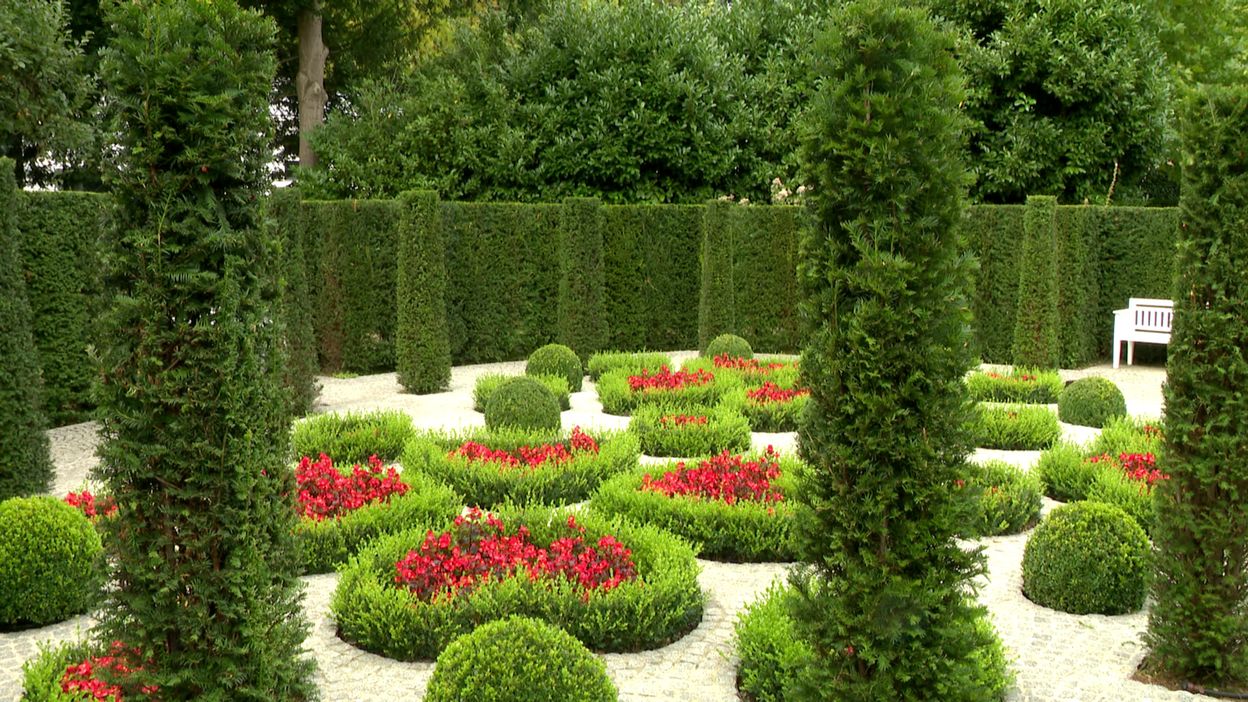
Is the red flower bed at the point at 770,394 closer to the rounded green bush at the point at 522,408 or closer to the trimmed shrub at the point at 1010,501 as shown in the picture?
the rounded green bush at the point at 522,408

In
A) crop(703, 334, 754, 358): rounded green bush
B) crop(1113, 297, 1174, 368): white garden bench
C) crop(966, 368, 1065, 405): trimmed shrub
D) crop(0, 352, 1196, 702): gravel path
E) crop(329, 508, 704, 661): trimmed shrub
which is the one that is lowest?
crop(0, 352, 1196, 702): gravel path

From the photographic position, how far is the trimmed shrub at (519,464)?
8875mm

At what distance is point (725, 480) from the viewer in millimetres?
8578

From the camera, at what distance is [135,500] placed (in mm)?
3943

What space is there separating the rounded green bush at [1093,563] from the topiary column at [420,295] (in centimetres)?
1015

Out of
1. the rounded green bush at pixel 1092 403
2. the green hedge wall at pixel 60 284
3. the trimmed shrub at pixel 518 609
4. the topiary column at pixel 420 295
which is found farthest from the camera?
the topiary column at pixel 420 295

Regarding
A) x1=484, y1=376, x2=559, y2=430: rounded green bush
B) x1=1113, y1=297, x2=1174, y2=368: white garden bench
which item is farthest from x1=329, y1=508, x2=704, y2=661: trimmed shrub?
x1=1113, y1=297, x2=1174, y2=368: white garden bench

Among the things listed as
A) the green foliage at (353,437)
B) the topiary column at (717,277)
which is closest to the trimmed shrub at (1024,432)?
the green foliage at (353,437)

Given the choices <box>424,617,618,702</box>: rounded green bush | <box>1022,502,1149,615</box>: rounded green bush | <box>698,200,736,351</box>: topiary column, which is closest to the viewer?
<box>424,617,618,702</box>: rounded green bush

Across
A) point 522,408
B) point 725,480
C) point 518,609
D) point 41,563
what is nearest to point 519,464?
point 522,408

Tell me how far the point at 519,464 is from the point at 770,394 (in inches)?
188

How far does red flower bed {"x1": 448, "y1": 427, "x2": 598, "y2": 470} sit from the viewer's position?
937cm

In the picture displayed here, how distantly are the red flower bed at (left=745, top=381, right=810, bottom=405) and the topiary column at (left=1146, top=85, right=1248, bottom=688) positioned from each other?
23.6 ft

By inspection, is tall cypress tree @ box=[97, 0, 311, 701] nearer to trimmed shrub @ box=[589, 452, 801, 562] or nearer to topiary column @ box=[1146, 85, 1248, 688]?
trimmed shrub @ box=[589, 452, 801, 562]
